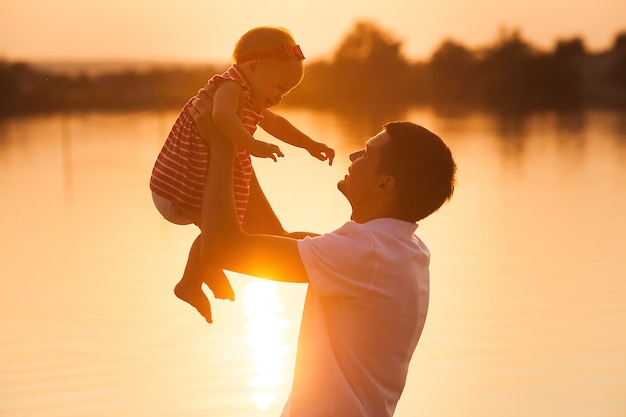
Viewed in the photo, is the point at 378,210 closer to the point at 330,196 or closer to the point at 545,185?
the point at 330,196

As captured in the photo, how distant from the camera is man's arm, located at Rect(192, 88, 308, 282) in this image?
2.70 metres

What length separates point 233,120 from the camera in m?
2.84

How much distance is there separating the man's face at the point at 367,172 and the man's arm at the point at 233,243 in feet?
0.60

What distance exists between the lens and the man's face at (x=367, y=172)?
9.07 feet

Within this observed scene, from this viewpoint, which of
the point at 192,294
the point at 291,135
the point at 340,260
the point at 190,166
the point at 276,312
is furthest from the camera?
the point at 276,312

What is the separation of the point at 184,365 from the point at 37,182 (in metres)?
12.9

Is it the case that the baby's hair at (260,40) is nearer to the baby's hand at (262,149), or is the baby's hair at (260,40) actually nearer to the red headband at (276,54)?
the red headband at (276,54)

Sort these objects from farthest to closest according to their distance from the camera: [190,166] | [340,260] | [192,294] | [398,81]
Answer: [398,81], [192,294], [190,166], [340,260]

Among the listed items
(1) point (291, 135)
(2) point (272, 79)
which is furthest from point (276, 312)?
(2) point (272, 79)

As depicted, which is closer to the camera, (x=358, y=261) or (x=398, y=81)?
(x=358, y=261)

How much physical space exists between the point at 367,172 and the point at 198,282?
23.3 inches

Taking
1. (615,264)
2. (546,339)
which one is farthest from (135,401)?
(615,264)

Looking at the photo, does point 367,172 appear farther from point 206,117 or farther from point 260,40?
point 260,40

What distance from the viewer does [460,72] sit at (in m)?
55.0
